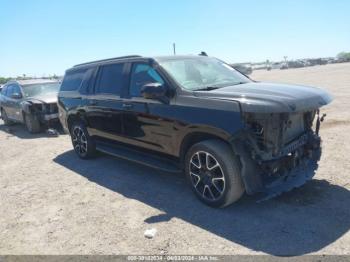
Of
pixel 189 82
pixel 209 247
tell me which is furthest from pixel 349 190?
pixel 189 82

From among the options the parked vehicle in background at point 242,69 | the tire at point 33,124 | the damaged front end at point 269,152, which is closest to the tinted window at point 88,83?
the parked vehicle in background at point 242,69

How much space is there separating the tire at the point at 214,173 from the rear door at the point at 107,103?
1800mm

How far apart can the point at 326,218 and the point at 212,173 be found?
141 centimetres

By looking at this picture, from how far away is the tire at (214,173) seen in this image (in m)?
4.08

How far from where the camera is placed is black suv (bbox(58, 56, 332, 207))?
390 cm

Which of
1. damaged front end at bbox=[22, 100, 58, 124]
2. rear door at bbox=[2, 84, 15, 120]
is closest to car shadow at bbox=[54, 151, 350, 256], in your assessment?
damaged front end at bbox=[22, 100, 58, 124]

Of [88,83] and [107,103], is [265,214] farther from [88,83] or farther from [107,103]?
[88,83]

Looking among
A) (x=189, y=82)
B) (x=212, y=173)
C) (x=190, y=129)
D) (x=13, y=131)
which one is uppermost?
(x=189, y=82)

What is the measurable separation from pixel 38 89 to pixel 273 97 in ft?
33.7

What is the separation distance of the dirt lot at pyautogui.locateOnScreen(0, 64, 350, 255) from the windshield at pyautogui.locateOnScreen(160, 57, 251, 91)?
1607mm

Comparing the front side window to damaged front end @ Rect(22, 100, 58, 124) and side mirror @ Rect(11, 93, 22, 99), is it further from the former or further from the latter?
damaged front end @ Rect(22, 100, 58, 124)

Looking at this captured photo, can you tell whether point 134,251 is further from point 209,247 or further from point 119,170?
point 119,170

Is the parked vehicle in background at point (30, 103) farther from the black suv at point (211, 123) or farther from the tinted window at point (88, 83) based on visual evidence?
the black suv at point (211, 123)

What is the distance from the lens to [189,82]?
4.82 m
